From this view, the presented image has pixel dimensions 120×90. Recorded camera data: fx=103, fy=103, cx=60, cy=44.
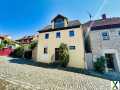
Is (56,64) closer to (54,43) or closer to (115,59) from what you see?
(54,43)

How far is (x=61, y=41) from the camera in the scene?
1900cm

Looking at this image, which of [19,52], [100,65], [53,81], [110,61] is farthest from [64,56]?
[19,52]

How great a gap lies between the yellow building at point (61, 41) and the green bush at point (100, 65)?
2095 mm

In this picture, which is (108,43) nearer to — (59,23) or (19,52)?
(59,23)

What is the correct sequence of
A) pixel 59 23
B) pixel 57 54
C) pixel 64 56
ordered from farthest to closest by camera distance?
pixel 59 23
pixel 57 54
pixel 64 56

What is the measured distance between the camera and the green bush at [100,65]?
15.2 meters

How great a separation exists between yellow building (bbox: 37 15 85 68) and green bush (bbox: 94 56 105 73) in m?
2.09

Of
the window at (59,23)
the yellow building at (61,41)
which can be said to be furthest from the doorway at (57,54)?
the window at (59,23)

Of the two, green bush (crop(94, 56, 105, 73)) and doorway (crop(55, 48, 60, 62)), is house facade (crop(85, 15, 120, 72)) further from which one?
doorway (crop(55, 48, 60, 62))

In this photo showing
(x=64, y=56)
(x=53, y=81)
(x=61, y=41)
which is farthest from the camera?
(x=61, y=41)

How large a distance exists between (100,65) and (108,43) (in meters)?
4.28

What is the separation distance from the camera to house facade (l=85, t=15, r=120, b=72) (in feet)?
54.5

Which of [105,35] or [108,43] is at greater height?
[105,35]

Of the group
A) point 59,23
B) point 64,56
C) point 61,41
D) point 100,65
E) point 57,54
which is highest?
point 59,23
